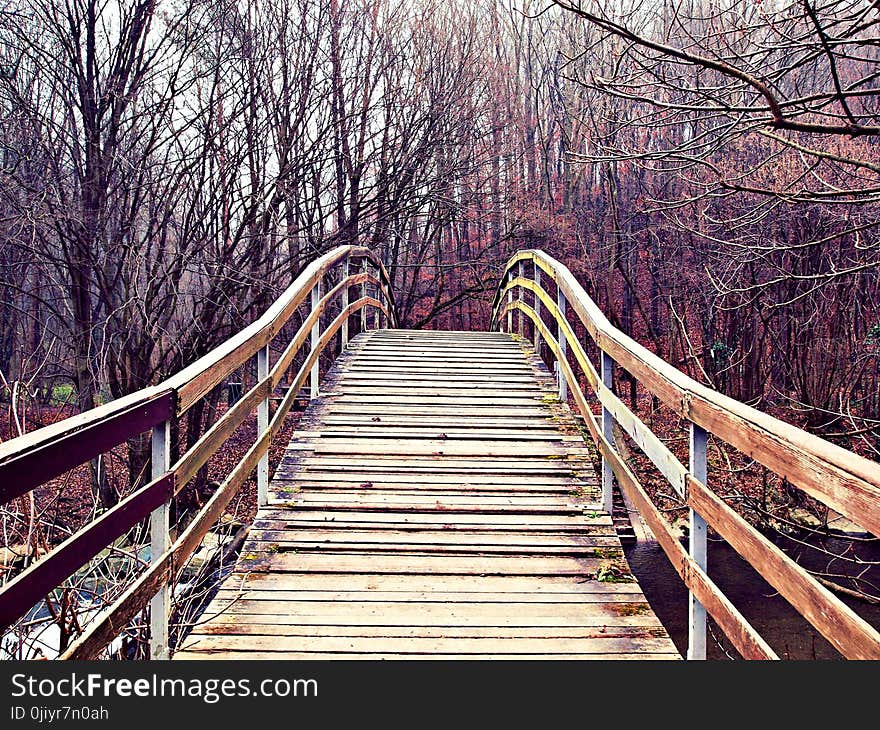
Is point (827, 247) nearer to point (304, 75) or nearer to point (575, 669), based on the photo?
point (304, 75)

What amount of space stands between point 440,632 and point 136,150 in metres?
7.90

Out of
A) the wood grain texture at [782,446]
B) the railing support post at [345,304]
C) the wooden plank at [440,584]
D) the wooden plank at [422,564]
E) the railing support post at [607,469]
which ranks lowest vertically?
the wooden plank at [440,584]

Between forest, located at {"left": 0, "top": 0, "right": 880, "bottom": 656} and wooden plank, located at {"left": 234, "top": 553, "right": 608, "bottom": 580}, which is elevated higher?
forest, located at {"left": 0, "top": 0, "right": 880, "bottom": 656}

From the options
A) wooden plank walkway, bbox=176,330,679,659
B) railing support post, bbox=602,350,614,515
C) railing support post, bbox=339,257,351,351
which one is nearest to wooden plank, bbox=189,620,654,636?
wooden plank walkway, bbox=176,330,679,659

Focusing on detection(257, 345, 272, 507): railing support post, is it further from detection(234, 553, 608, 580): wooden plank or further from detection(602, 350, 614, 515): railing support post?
detection(602, 350, 614, 515): railing support post

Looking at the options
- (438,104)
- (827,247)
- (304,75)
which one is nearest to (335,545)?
(304,75)

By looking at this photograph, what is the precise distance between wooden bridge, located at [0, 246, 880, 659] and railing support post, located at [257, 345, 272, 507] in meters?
0.01

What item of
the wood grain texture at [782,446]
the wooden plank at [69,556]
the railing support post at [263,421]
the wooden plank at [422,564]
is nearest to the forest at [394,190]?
the wood grain texture at [782,446]

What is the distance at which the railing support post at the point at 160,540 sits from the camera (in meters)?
2.47

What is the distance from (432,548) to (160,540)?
1.49 meters

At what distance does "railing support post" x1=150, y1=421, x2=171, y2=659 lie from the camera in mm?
2475

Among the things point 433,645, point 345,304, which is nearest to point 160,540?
point 433,645

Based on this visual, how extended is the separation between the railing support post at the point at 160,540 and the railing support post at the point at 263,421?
1.54m

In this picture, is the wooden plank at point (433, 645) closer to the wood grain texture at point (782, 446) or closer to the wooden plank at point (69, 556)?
the wooden plank at point (69, 556)
